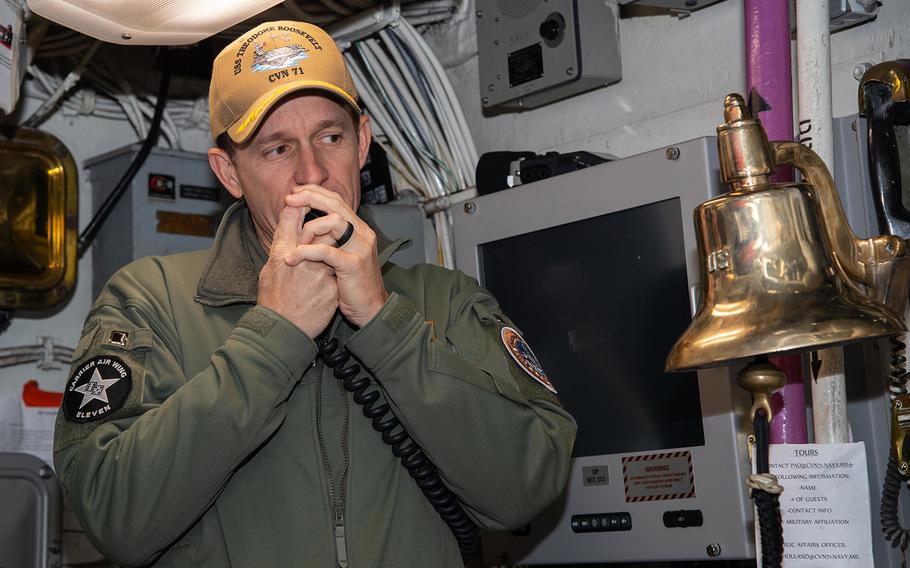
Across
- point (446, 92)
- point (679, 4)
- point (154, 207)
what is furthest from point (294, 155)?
point (154, 207)

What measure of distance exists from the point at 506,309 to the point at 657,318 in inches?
16.6

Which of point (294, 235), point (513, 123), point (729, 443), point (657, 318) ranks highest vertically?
point (513, 123)

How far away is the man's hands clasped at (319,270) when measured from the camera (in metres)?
1.71

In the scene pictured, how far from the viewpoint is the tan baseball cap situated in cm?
190

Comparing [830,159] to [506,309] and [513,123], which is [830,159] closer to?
[506,309]

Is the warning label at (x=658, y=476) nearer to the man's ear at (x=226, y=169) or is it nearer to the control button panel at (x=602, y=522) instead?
the control button panel at (x=602, y=522)

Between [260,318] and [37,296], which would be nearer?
[260,318]

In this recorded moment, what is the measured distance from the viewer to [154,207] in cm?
337

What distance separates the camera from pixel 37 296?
3270 millimetres

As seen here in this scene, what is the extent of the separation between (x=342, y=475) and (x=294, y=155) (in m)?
0.58

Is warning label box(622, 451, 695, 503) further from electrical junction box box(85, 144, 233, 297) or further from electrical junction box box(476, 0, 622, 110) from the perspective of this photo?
electrical junction box box(85, 144, 233, 297)

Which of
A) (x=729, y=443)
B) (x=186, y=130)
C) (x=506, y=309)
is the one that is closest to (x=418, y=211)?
(x=506, y=309)

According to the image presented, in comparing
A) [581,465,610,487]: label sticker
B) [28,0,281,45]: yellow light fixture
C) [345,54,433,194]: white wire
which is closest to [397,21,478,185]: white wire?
[345,54,433,194]: white wire

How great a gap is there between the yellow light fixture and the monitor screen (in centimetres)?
80
